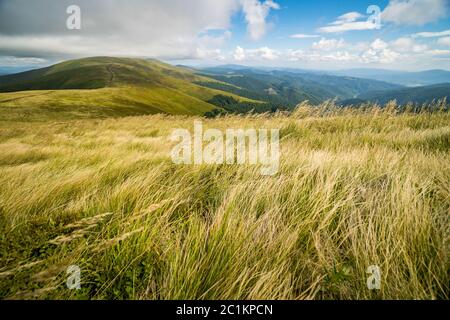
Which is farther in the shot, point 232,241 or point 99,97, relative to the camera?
point 99,97

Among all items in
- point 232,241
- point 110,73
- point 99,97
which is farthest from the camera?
point 110,73

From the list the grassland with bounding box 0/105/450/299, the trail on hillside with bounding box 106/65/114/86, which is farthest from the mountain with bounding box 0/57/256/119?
the grassland with bounding box 0/105/450/299

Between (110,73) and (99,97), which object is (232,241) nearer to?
(99,97)

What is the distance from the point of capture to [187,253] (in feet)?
5.33

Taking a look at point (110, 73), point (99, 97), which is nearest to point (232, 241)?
point (99, 97)

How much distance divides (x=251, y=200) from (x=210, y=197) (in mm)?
466

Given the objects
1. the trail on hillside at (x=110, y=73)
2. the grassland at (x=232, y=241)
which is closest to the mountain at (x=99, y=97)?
the trail on hillside at (x=110, y=73)

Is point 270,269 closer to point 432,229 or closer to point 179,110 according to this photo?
point 432,229

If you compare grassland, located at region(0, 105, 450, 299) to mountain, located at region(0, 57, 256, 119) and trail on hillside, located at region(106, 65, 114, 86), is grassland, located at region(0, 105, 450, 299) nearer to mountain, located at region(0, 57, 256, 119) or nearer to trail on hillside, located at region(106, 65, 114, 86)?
mountain, located at region(0, 57, 256, 119)

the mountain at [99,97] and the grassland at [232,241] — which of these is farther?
the mountain at [99,97]

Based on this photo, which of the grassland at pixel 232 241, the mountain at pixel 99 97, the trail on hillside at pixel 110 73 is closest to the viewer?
the grassland at pixel 232 241

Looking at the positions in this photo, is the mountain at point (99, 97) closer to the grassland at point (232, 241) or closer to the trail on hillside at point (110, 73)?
the trail on hillside at point (110, 73)
